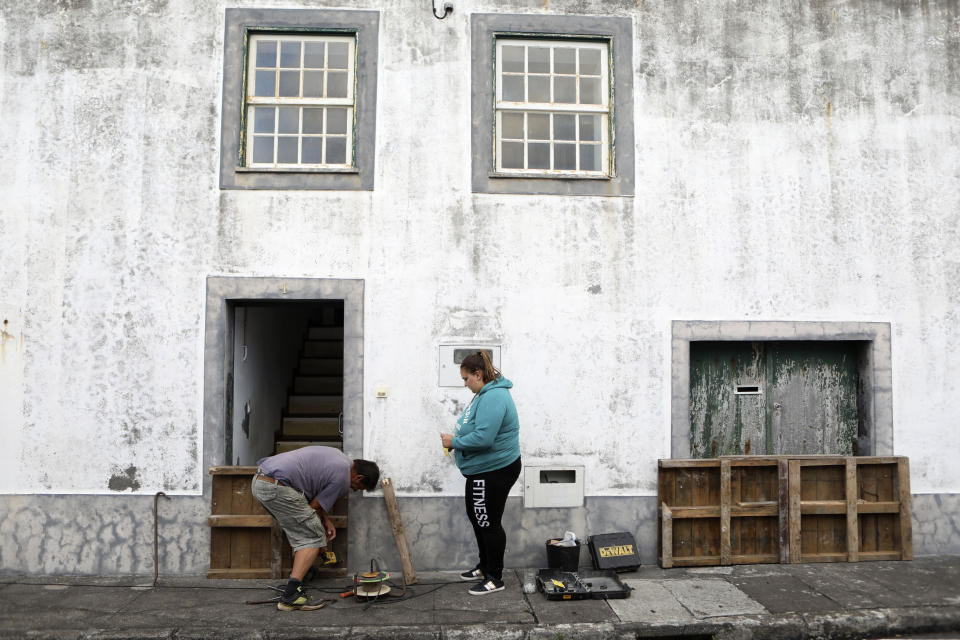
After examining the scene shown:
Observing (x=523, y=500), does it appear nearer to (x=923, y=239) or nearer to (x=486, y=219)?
(x=486, y=219)

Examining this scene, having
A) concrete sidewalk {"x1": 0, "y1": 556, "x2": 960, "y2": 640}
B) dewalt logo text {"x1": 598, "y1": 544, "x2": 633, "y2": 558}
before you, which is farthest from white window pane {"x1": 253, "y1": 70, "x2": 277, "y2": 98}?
dewalt logo text {"x1": 598, "y1": 544, "x2": 633, "y2": 558}

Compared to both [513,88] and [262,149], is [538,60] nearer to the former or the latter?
[513,88]

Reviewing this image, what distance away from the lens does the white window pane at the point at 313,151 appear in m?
6.86

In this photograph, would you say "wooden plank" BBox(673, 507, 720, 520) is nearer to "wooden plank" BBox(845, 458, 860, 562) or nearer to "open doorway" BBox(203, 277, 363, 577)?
"wooden plank" BBox(845, 458, 860, 562)

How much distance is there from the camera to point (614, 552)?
646 cm

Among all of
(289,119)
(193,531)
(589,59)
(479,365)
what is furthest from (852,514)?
(289,119)

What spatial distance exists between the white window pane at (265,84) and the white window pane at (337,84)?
51 cm

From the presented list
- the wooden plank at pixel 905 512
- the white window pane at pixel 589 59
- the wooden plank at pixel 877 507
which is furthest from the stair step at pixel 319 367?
the wooden plank at pixel 905 512

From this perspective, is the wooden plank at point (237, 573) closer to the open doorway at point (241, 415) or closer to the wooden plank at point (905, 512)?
the open doorway at point (241, 415)

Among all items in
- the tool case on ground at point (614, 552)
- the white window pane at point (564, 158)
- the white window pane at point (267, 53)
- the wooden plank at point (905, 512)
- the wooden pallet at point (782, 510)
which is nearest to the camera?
the tool case on ground at point (614, 552)

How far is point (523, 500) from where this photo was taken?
6.65m

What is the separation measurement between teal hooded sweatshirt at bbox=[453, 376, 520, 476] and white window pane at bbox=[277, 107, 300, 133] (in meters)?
3.08

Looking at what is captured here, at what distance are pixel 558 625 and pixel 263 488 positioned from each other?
2.46m

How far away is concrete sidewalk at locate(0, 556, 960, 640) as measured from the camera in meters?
5.25
